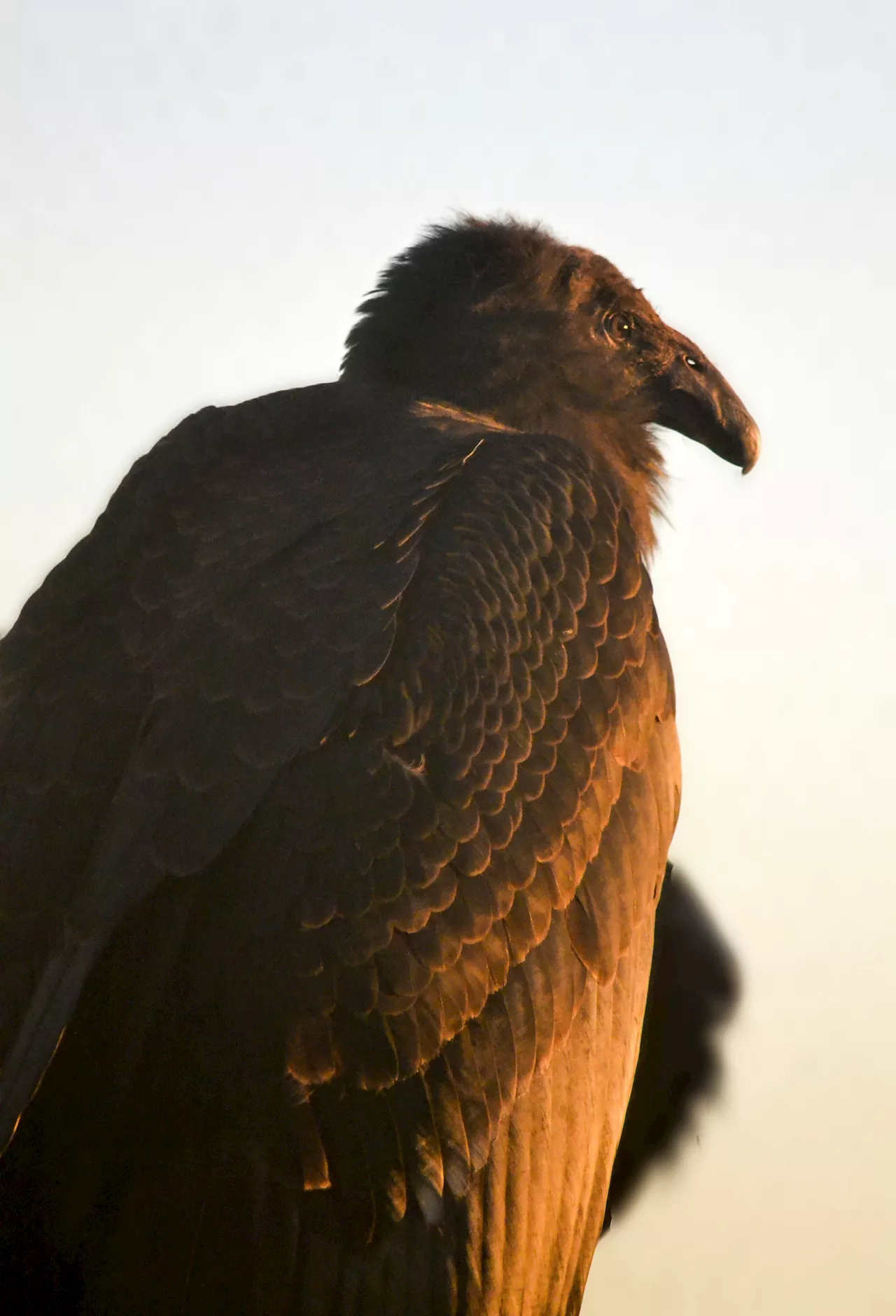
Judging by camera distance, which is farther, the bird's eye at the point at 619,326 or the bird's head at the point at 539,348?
the bird's eye at the point at 619,326

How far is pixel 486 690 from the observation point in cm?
337

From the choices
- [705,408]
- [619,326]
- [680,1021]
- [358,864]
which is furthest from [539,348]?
[680,1021]

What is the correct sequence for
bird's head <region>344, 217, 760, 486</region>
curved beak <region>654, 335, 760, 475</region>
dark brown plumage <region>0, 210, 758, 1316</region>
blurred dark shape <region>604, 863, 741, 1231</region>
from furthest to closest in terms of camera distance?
blurred dark shape <region>604, 863, 741, 1231</region> < curved beak <region>654, 335, 760, 475</region> < bird's head <region>344, 217, 760, 486</region> < dark brown plumage <region>0, 210, 758, 1316</region>

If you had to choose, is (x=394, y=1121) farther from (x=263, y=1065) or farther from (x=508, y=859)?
(x=508, y=859)

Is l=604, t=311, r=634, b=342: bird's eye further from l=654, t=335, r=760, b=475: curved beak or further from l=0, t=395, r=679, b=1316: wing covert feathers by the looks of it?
l=0, t=395, r=679, b=1316: wing covert feathers

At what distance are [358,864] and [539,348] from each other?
230 cm

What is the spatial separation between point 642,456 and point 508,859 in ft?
6.80

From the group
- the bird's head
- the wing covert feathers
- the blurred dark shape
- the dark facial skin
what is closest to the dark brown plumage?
the wing covert feathers

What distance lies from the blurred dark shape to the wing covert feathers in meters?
1.70

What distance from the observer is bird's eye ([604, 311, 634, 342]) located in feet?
16.7

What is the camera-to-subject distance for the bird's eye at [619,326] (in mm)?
5102

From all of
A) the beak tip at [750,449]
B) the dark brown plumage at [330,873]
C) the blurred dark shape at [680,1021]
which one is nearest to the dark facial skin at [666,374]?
the beak tip at [750,449]

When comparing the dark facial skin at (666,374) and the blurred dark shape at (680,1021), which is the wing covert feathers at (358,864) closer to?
the dark facial skin at (666,374)

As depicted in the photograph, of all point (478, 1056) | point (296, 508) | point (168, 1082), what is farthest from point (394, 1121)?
point (296, 508)
